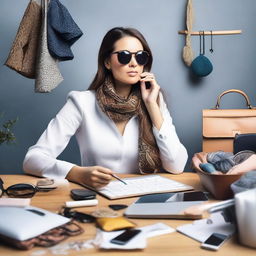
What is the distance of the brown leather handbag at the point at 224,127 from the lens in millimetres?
2455

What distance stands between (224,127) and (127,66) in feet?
2.85

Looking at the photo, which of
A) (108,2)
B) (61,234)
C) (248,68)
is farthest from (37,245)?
(248,68)

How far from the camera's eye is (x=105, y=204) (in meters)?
1.18

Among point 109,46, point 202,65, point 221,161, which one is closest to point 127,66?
point 109,46

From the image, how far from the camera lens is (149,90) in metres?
1.98

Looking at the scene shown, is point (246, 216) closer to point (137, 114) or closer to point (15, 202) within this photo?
point (15, 202)

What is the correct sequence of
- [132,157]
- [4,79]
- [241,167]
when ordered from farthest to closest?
[4,79]
[132,157]
[241,167]

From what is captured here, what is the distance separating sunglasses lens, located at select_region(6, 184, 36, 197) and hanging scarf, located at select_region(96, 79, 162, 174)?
0.61 m

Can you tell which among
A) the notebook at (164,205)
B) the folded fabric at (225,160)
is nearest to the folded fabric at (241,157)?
the folded fabric at (225,160)

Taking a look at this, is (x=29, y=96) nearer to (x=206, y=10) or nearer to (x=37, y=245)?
(x=206, y=10)

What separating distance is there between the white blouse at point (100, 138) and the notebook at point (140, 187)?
1.04ft

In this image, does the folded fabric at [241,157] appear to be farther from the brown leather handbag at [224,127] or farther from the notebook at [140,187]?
the brown leather handbag at [224,127]

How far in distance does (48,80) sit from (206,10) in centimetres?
122

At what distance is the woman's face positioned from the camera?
1874 millimetres
